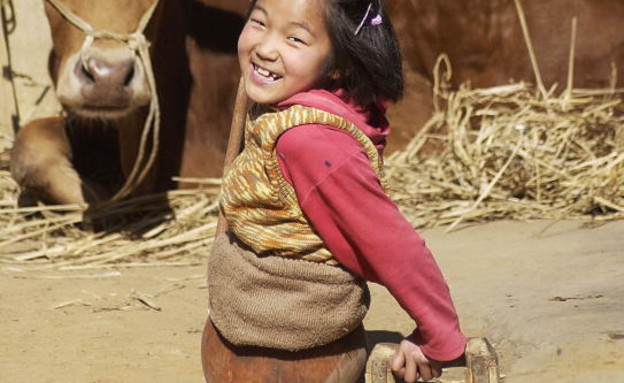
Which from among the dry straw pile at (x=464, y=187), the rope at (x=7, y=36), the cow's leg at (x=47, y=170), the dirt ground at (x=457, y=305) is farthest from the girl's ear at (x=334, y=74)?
the rope at (x=7, y=36)

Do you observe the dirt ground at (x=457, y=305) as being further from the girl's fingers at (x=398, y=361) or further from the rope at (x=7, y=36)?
the rope at (x=7, y=36)

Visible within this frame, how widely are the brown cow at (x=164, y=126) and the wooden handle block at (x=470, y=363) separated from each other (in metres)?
2.24

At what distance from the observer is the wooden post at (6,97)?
5.68 meters

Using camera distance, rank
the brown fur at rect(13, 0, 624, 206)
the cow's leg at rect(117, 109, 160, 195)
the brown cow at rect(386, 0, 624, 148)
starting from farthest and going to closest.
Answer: the brown cow at rect(386, 0, 624, 148)
the brown fur at rect(13, 0, 624, 206)
the cow's leg at rect(117, 109, 160, 195)

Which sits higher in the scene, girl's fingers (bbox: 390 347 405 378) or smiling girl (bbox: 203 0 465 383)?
smiling girl (bbox: 203 0 465 383)

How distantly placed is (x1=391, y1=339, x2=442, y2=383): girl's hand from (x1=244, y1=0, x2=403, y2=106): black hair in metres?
0.52

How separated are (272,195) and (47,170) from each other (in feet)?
8.41

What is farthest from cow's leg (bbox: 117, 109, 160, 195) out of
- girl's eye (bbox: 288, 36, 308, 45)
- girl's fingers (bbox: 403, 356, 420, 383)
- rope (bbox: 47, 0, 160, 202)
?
girl's fingers (bbox: 403, 356, 420, 383)

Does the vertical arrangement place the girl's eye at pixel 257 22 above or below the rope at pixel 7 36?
above

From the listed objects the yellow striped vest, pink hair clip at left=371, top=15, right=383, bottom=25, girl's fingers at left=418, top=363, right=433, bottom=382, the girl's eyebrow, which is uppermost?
pink hair clip at left=371, top=15, right=383, bottom=25

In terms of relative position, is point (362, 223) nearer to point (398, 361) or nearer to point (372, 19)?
point (398, 361)

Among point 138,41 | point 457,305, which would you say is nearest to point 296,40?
point 457,305

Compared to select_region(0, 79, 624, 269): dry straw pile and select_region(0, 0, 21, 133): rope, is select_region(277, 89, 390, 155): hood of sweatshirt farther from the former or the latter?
select_region(0, 0, 21, 133): rope

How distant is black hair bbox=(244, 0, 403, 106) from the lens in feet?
8.55
